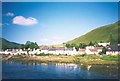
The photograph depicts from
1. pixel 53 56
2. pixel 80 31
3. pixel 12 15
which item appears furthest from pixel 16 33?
pixel 80 31

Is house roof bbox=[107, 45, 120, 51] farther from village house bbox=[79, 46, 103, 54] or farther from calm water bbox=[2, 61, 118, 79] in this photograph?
calm water bbox=[2, 61, 118, 79]

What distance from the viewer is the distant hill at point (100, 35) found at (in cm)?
499

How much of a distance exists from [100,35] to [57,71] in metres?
1.21

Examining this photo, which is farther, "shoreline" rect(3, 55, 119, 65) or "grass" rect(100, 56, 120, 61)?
"shoreline" rect(3, 55, 119, 65)

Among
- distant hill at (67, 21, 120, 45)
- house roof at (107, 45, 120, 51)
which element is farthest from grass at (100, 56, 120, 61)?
distant hill at (67, 21, 120, 45)

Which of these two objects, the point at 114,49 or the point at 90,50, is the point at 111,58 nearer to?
the point at 114,49

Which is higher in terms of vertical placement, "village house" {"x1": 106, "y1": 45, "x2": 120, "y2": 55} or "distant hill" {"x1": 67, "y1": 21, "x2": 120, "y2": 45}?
"distant hill" {"x1": 67, "y1": 21, "x2": 120, "y2": 45}

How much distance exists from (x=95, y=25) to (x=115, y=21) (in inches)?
17.1

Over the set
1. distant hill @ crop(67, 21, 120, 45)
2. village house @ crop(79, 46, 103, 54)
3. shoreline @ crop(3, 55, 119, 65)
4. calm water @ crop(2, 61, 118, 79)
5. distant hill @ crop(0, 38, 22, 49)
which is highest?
distant hill @ crop(67, 21, 120, 45)

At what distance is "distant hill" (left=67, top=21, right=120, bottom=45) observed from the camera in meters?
4.99

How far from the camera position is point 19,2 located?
16.8 feet

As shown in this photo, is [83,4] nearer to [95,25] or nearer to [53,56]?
[95,25]

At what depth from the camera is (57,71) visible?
514cm

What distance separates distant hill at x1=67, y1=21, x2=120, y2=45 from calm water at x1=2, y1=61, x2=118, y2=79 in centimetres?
57
